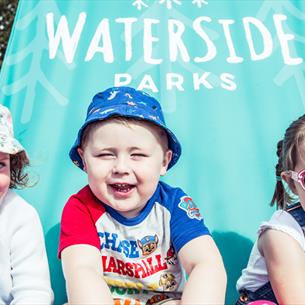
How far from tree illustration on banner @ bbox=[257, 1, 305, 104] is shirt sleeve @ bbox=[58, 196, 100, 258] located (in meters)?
0.99

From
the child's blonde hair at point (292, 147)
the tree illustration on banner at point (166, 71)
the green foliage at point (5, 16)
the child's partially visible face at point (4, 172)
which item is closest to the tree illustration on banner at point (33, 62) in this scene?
the tree illustration on banner at point (166, 71)

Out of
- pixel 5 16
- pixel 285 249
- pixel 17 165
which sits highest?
pixel 5 16

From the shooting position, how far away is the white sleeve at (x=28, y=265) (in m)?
1.32

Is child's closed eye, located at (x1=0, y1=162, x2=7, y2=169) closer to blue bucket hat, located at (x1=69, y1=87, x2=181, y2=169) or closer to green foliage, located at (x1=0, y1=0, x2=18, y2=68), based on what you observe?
blue bucket hat, located at (x1=69, y1=87, x2=181, y2=169)

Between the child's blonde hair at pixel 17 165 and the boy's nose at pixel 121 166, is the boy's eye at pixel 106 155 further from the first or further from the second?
the child's blonde hair at pixel 17 165

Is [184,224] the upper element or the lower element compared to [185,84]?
lower

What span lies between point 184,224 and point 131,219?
0.44 feet

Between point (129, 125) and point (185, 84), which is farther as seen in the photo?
point (185, 84)

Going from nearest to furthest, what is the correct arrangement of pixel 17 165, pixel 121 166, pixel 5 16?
pixel 121 166, pixel 17 165, pixel 5 16

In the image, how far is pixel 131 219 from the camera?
53.7 inches

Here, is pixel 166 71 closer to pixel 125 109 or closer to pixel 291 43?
pixel 291 43

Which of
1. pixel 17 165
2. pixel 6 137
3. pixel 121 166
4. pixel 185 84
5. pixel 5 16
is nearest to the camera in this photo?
pixel 121 166

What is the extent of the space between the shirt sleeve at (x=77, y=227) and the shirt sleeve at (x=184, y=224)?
19cm

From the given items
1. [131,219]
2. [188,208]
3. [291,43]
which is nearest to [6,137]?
[131,219]
